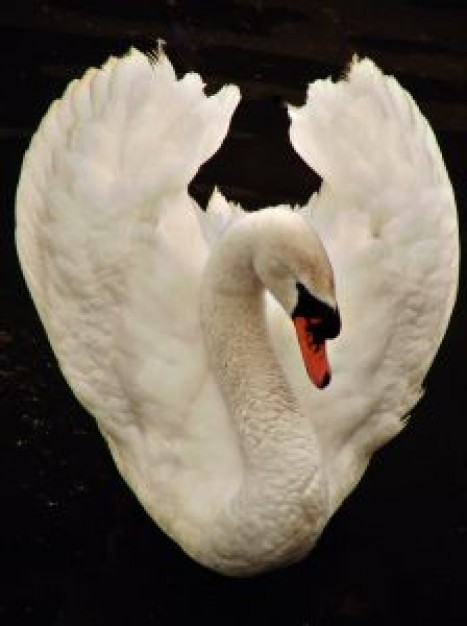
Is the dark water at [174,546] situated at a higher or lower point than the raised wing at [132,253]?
lower

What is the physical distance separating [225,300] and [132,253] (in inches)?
14.6

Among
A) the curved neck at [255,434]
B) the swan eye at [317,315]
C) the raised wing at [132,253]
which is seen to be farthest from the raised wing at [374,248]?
the swan eye at [317,315]

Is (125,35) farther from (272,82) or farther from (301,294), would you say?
(301,294)

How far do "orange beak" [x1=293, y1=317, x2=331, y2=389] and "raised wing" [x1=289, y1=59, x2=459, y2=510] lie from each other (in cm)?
40

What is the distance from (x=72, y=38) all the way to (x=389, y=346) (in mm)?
3964

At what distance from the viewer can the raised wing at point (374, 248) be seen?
16.5 feet

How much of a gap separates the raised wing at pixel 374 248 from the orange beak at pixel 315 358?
15.8 inches

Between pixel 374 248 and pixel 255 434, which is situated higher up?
pixel 374 248

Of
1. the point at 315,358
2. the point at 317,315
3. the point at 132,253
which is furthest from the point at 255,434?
the point at 132,253

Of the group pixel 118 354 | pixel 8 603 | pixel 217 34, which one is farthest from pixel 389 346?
pixel 217 34

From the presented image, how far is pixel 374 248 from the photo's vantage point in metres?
5.12

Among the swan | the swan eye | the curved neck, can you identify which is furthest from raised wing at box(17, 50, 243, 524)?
the swan eye

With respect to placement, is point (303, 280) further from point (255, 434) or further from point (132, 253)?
point (132, 253)

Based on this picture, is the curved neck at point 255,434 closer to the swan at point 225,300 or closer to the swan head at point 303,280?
the swan at point 225,300
